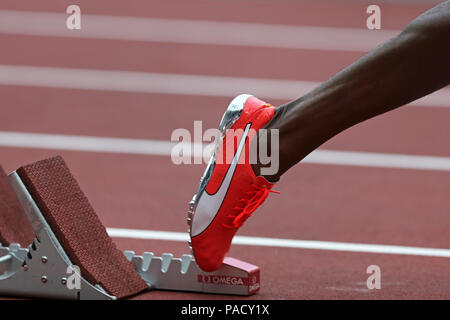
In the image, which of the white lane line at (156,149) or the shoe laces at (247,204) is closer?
the shoe laces at (247,204)

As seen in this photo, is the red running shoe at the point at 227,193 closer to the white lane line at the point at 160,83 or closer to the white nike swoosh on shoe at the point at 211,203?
the white nike swoosh on shoe at the point at 211,203

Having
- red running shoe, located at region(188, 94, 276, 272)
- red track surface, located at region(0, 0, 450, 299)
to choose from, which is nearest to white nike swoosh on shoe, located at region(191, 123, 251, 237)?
red running shoe, located at region(188, 94, 276, 272)

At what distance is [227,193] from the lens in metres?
3.11

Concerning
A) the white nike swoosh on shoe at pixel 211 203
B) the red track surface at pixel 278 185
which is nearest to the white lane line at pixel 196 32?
the red track surface at pixel 278 185

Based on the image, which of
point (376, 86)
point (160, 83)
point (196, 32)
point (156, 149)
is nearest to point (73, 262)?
point (376, 86)

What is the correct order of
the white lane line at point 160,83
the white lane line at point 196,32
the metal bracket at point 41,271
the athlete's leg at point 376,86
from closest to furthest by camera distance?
1. the athlete's leg at point 376,86
2. the metal bracket at point 41,271
3. the white lane line at point 160,83
4. the white lane line at point 196,32

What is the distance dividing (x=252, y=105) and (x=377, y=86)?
0.48 metres

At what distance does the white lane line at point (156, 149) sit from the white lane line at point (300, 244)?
1.54m

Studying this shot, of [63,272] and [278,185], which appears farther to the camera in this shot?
[278,185]

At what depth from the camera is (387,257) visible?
148 inches

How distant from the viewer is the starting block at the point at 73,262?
10.1ft

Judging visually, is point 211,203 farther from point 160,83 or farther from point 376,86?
point 160,83

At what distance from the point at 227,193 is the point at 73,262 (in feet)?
1.70
